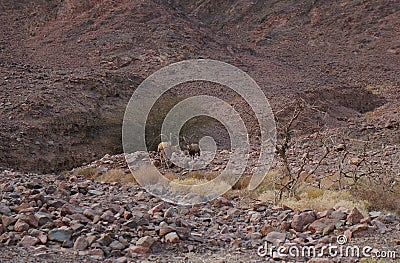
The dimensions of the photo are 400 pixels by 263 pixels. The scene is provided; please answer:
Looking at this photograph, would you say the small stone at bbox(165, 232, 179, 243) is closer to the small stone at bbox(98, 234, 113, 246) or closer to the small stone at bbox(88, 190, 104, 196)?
the small stone at bbox(98, 234, 113, 246)

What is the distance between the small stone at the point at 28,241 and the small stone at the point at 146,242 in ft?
2.73

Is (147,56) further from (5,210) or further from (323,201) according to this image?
(5,210)

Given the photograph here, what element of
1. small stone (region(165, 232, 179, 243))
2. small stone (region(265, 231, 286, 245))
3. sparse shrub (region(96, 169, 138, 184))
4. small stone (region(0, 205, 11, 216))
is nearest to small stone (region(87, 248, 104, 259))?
small stone (region(165, 232, 179, 243))

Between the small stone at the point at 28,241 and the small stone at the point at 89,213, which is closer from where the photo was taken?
the small stone at the point at 28,241

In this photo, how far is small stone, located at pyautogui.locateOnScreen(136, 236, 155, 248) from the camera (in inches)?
172

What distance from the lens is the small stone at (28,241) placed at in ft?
14.0

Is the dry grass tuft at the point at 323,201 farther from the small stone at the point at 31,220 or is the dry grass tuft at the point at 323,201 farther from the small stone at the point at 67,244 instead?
the small stone at the point at 31,220

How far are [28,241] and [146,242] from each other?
953mm

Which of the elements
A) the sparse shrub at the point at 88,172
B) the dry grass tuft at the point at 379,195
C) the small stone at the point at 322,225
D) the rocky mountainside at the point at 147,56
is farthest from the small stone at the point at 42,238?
the rocky mountainside at the point at 147,56

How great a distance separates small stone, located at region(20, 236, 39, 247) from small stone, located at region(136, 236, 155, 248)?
831 mm

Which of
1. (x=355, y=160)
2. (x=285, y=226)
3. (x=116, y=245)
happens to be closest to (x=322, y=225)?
(x=285, y=226)

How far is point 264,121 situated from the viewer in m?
Result: 13.1

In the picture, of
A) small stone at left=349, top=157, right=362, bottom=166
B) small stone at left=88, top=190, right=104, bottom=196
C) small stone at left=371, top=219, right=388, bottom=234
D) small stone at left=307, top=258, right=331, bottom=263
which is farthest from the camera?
small stone at left=349, top=157, right=362, bottom=166

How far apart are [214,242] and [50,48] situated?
17.4 m
